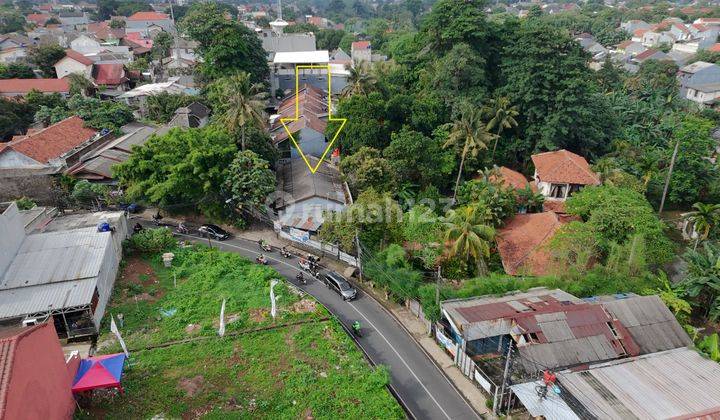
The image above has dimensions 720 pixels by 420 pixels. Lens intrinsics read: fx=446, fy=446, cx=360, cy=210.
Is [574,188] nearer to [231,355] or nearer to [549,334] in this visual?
[549,334]

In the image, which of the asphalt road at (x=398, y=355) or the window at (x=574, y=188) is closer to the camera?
the asphalt road at (x=398, y=355)

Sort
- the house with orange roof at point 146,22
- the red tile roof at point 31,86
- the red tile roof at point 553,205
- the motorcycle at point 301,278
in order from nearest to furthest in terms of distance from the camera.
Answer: the motorcycle at point 301,278
the red tile roof at point 553,205
the red tile roof at point 31,86
the house with orange roof at point 146,22

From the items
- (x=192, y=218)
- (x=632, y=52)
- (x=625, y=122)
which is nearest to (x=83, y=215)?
(x=192, y=218)

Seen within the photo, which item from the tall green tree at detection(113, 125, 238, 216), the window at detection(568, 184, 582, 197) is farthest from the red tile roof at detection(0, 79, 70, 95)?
the window at detection(568, 184, 582, 197)

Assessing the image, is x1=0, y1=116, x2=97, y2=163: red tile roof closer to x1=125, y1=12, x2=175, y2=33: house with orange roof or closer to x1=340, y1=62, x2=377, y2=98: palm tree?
x1=340, y1=62, x2=377, y2=98: palm tree

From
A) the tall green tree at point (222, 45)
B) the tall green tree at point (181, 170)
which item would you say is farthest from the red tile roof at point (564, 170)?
the tall green tree at point (222, 45)

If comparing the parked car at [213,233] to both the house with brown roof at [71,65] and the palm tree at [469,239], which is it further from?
the house with brown roof at [71,65]

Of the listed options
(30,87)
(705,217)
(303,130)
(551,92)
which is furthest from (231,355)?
(30,87)
